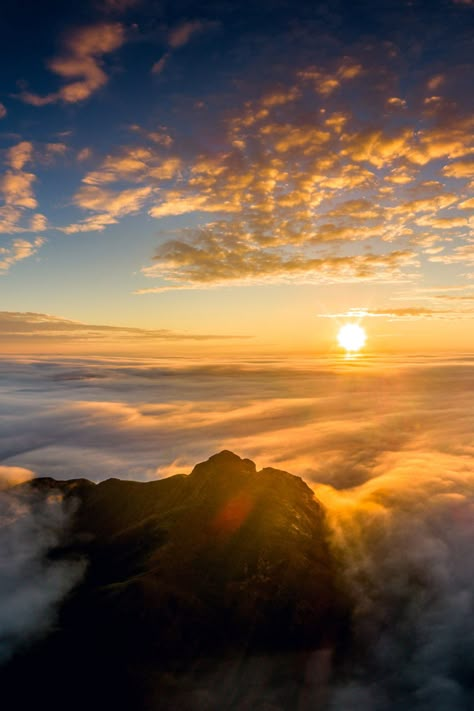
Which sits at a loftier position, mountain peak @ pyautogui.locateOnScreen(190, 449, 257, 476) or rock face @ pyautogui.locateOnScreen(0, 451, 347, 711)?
mountain peak @ pyautogui.locateOnScreen(190, 449, 257, 476)

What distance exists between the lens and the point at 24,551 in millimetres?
23922

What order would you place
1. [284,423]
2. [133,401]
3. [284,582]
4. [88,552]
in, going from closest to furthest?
[284,582], [88,552], [284,423], [133,401]

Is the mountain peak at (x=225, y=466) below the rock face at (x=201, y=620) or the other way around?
the other way around

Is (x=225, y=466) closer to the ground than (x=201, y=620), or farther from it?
farther from it

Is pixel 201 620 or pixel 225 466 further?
pixel 225 466

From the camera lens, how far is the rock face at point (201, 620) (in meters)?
13.8

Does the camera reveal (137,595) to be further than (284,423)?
No

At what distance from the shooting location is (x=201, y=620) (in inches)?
585

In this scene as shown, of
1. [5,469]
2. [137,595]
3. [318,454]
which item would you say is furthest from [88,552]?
[318,454]

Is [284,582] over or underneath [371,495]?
over

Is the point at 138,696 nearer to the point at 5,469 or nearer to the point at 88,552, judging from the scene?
the point at 88,552

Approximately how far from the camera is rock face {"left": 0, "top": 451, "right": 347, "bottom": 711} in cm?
1381

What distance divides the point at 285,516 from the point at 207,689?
23.4ft

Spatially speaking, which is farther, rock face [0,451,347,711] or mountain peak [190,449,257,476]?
mountain peak [190,449,257,476]
